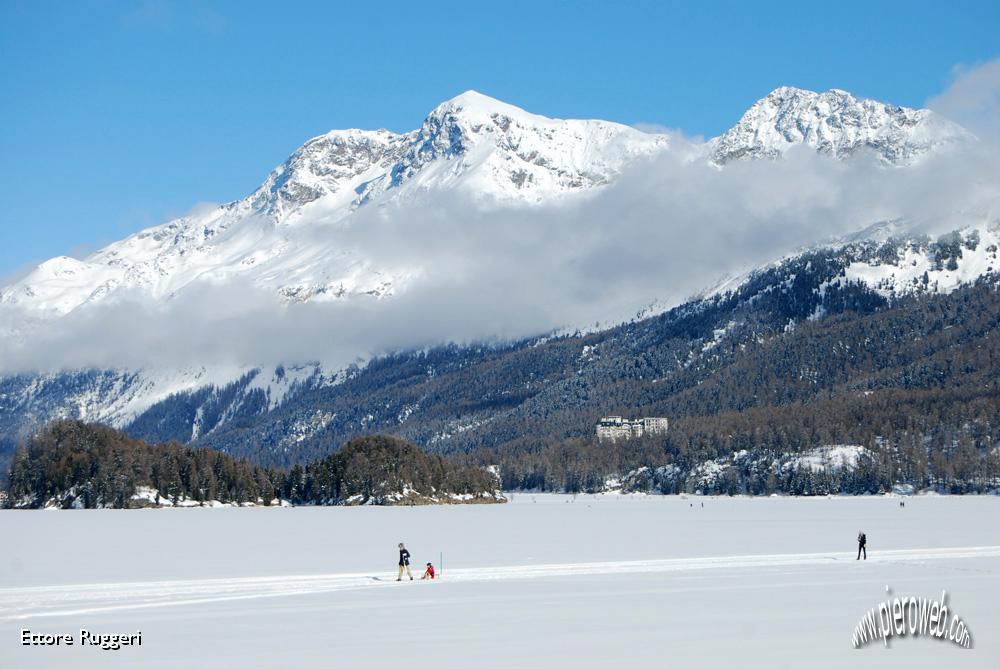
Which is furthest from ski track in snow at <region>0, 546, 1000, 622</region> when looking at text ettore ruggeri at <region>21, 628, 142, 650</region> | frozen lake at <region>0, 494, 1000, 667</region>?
text ettore ruggeri at <region>21, 628, 142, 650</region>

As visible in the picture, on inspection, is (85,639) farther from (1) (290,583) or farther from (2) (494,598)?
(2) (494,598)

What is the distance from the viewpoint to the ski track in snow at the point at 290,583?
58500 millimetres

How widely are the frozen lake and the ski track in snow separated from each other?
19 centimetres

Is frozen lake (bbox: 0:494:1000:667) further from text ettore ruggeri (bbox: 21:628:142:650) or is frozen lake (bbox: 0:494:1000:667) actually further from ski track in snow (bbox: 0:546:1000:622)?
text ettore ruggeri (bbox: 21:628:142:650)

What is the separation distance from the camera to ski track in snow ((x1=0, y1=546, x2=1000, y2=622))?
58.5 m

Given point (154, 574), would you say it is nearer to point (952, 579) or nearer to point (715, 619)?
point (715, 619)

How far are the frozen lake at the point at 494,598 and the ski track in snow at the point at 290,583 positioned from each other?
7.6 inches

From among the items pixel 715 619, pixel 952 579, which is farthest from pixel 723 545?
pixel 715 619

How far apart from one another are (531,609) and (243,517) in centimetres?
11538

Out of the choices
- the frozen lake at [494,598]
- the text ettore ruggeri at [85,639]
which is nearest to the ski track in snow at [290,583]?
the frozen lake at [494,598]

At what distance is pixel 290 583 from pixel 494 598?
1353 cm

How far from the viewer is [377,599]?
61.2m

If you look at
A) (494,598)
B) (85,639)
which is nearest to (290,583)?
(494,598)

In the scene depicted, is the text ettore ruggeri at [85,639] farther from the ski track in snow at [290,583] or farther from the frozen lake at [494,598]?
the ski track in snow at [290,583]
